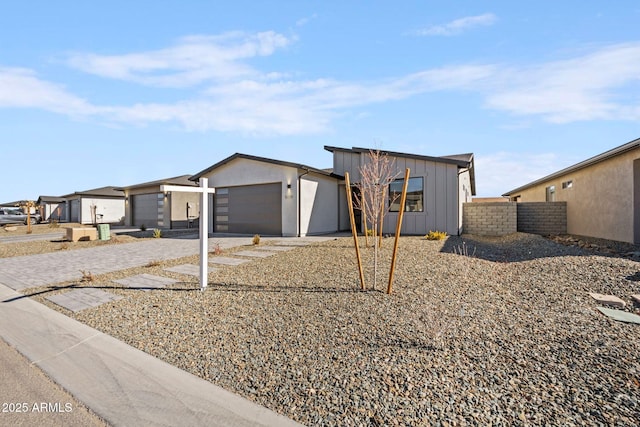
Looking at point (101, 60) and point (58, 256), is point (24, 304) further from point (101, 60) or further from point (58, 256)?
point (101, 60)

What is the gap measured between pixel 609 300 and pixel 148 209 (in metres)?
24.9

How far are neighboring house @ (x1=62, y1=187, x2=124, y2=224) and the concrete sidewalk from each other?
2755 centimetres

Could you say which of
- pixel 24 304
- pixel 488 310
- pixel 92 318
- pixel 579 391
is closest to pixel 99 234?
pixel 24 304

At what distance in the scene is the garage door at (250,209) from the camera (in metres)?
14.3

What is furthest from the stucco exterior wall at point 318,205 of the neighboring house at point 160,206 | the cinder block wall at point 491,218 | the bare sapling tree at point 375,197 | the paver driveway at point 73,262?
the neighboring house at point 160,206

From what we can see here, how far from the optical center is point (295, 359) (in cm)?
305

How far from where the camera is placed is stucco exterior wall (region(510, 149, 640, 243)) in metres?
10.0

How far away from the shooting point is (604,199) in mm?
11414

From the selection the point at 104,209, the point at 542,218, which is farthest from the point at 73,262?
the point at 104,209

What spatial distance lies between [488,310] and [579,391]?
182 cm

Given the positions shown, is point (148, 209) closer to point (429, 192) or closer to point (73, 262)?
point (73, 262)

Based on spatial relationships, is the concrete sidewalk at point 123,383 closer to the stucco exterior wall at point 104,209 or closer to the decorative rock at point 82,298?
the decorative rock at point 82,298

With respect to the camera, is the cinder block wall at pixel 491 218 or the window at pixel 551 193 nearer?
the cinder block wall at pixel 491 218

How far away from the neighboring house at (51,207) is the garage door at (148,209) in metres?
20.1
